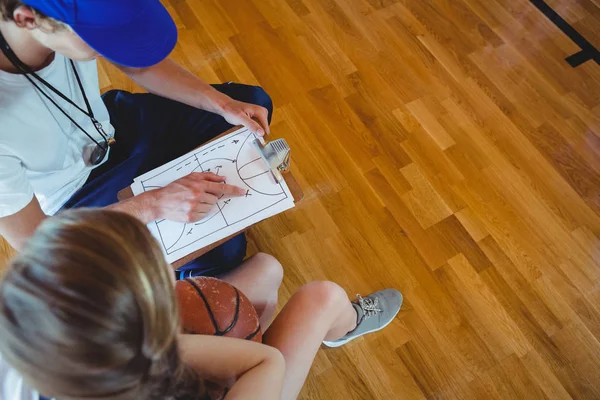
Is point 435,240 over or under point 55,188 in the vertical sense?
under

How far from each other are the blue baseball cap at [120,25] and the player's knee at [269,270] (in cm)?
52

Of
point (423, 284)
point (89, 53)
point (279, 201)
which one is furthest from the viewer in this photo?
point (423, 284)

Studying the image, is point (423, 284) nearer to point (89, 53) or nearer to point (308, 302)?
point (308, 302)

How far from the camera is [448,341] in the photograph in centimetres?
131

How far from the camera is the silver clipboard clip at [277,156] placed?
96cm

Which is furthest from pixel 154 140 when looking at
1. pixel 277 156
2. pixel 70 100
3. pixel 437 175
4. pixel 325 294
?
pixel 437 175

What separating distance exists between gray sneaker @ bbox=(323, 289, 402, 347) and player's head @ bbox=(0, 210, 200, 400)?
0.83m

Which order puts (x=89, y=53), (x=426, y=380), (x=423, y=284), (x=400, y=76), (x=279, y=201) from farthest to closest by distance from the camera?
(x=400, y=76), (x=423, y=284), (x=426, y=380), (x=279, y=201), (x=89, y=53)

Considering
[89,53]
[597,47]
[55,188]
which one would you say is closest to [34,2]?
[89,53]

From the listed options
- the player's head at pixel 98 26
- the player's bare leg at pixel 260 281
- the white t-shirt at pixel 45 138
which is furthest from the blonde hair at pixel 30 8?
the player's bare leg at pixel 260 281

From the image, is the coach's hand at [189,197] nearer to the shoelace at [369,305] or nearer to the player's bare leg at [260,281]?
the player's bare leg at [260,281]

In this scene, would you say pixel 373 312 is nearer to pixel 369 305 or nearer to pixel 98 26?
pixel 369 305

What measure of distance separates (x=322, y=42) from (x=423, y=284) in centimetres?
104

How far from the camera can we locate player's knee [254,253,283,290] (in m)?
1.06
